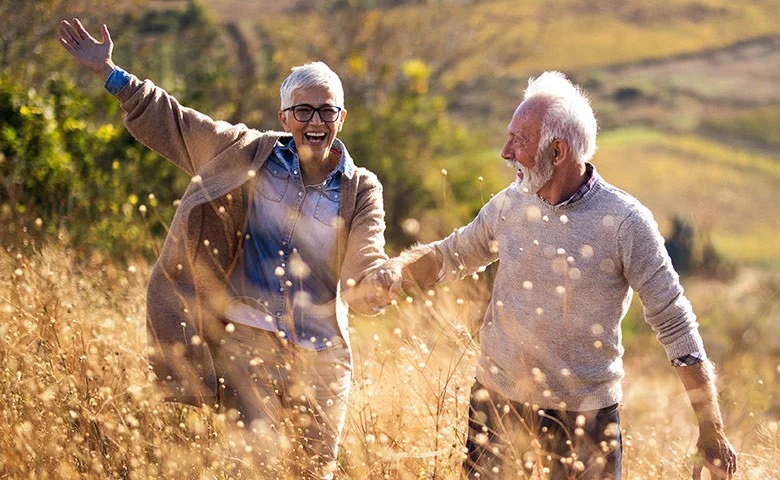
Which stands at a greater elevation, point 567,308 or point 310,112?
point 310,112

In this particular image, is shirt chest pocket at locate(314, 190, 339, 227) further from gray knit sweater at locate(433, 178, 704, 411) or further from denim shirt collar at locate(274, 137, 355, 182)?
gray knit sweater at locate(433, 178, 704, 411)

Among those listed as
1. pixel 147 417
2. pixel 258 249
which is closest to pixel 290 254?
pixel 258 249

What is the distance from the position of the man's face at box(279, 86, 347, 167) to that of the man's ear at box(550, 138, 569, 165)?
0.85 m

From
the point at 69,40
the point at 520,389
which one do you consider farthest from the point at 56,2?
the point at 520,389

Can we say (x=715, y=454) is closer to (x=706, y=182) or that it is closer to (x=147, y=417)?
(x=147, y=417)

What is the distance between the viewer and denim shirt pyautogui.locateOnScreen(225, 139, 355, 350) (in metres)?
3.85

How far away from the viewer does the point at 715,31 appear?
8131 centimetres

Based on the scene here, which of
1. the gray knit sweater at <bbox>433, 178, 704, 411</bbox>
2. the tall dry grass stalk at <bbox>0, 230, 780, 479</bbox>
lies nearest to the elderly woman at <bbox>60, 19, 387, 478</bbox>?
the tall dry grass stalk at <bbox>0, 230, 780, 479</bbox>

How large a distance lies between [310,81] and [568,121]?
1.02 meters

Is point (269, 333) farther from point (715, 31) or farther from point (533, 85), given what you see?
point (715, 31)

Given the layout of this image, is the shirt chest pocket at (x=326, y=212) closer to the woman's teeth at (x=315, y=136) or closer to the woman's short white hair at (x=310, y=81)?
the woman's teeth at (x=315, y=136)

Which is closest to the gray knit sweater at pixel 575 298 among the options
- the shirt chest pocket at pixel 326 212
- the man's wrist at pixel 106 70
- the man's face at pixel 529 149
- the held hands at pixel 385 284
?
the man's face at pixel 529 149

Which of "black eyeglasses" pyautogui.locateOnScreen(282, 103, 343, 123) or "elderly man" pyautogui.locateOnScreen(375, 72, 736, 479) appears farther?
"black eyeglasses" pyautogui.locateOnScreen(282, 103, 343, 123)

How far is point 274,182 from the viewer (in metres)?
3.97
